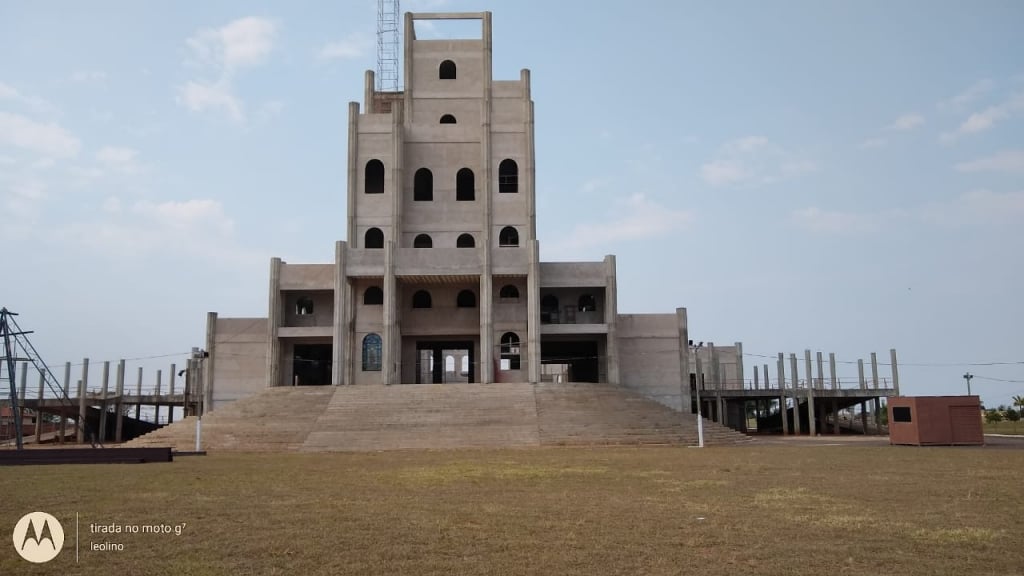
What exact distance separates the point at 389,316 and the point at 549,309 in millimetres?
9546

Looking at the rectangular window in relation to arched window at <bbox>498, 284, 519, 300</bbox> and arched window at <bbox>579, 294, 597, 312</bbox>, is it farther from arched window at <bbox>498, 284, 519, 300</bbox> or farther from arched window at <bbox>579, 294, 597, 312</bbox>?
arched window at <bbox>498, 284, 519, 300</bbox>

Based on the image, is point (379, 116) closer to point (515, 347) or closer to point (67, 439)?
point (515, 347)

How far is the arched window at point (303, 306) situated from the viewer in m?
45.6

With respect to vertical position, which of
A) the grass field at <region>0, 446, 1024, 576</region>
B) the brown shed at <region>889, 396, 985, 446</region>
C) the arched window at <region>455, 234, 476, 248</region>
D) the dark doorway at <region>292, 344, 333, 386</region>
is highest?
the arched window at <region>455, 234, 476, 248</region>

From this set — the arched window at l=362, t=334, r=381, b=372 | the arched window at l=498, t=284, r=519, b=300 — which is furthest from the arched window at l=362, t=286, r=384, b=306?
the arched window at l=498, t=284, r=519, b=300

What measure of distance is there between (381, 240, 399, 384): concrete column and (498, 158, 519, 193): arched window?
8067 millimetres

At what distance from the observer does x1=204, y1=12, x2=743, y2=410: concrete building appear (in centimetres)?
4222

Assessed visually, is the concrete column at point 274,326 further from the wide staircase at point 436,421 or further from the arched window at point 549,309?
the arched window at point 549,309

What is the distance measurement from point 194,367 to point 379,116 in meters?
20.9

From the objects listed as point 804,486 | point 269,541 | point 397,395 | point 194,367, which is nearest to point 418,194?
point 397,395

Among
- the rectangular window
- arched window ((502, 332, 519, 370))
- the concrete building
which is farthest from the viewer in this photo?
arched window ((502, 332, 519, 370))

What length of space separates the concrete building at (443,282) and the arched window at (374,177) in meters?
0.06

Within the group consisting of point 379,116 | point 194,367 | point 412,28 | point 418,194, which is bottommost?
point 194,367

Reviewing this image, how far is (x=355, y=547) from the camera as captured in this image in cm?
905
